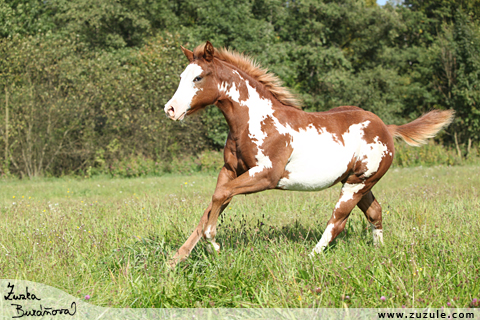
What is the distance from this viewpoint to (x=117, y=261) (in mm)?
3631

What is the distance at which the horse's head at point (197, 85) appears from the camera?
130 inches

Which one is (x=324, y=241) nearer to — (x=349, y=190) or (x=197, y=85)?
(x=349, y=190)

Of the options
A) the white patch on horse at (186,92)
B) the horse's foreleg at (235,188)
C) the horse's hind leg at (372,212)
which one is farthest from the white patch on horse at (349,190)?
the white patch on horse at (186,92)

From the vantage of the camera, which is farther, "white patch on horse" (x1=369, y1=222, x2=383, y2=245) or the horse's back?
"white patch on horse" (x1=369, y1=222, x2=383, y2=245)

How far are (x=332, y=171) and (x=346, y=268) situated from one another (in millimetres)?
893

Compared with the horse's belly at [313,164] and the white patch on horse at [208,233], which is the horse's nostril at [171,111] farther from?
the horse's belly at [313,164]

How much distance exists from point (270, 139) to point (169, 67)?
13.7 meters

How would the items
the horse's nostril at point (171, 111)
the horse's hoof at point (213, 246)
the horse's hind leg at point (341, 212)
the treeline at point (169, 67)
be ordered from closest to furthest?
the horse's nostril at point (171, 111) → the horse's hoof at point (213, 246) → the horse's hind leg at point (341, 212) → the treeline at point (169, 67)

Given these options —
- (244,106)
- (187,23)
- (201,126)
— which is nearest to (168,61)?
(201,126)

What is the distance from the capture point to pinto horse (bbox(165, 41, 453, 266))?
3402 millimetres

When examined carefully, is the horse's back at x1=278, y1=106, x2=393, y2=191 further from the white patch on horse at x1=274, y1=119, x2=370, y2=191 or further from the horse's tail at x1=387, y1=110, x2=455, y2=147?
the horse's tail at x1=387, y1=110, x2=455, y2=147

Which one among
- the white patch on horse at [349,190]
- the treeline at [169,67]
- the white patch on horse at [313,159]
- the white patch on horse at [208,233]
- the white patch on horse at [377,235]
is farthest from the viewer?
the treeline at [169,67]

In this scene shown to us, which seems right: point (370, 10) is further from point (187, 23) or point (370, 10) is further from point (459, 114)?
point (187, 23)

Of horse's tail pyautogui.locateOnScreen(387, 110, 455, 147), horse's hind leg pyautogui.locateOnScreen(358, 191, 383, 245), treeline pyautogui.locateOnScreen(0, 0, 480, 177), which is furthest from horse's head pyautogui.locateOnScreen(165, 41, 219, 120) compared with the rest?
treeline pyautogui.locateOnScreen(0, 0, 480, 177)
